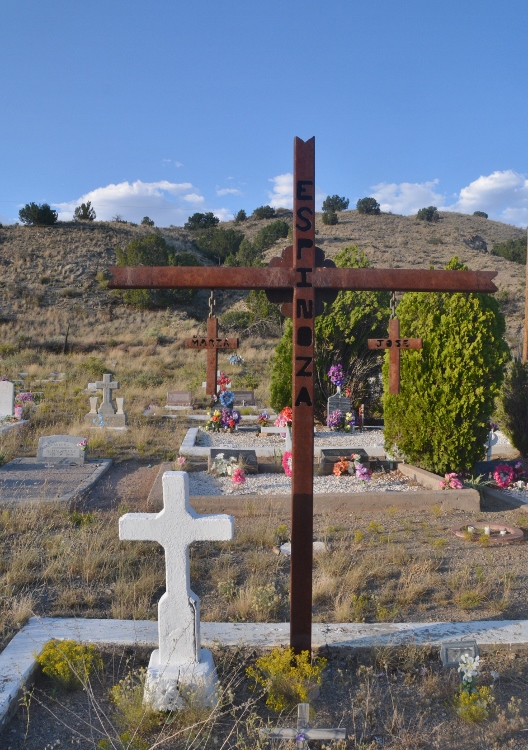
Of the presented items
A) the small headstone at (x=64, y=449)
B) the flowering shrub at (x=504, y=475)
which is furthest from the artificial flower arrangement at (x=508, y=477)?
the small headstone at (x=64, y=449)

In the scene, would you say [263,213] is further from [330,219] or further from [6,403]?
[6,403]

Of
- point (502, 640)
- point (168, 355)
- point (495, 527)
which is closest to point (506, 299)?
point (168, 355)

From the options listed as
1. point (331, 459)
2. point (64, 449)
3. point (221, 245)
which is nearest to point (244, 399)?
point (64, 449)

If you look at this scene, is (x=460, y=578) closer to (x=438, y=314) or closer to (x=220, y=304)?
(x=438, y=314)

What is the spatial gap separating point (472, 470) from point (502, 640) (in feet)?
13.6

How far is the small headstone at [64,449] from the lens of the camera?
8.42 metres

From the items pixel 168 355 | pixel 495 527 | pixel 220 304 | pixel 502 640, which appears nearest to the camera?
pixel 502 640

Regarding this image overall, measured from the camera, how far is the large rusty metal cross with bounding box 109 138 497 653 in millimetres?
2822

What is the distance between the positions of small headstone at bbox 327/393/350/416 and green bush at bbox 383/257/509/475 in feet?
11.9

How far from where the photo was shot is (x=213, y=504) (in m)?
5.92

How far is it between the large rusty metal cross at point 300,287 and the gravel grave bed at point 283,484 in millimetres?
3779

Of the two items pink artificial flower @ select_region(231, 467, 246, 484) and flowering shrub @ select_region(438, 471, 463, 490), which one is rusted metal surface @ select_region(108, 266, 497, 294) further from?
pink artificial flower @ select_region(231, 467, 246, 484)

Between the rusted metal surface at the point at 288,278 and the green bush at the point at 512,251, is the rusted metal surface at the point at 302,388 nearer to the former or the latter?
the rusted metal surface at the point at 288,278

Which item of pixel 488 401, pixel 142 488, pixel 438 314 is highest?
pixel 438 314
